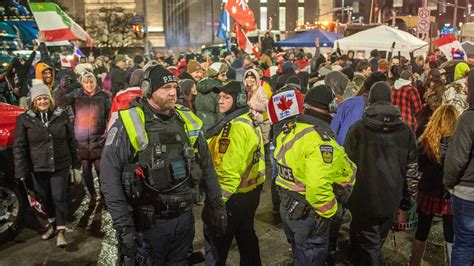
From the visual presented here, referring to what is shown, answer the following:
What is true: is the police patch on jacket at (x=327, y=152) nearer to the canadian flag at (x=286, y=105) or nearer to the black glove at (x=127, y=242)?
the canadian flag at (x=286, y=105)

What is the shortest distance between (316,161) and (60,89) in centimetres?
560

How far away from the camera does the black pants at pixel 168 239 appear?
3.38 meters

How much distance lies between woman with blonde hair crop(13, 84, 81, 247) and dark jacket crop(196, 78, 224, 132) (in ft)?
6.75

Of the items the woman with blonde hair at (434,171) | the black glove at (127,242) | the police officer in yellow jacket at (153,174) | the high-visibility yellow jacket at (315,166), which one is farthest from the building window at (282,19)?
the black glove at (127,242)

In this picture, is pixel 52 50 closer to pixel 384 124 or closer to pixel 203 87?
pixel 203 87

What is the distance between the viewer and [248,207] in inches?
164

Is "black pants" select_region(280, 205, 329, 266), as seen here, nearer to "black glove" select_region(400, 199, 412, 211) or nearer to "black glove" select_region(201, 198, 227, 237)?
"black glove" select_region(201, 198, 227, 237)

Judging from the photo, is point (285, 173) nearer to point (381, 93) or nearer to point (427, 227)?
point (381, 93)

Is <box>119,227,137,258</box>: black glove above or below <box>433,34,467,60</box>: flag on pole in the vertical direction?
below

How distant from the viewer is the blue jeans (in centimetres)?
378

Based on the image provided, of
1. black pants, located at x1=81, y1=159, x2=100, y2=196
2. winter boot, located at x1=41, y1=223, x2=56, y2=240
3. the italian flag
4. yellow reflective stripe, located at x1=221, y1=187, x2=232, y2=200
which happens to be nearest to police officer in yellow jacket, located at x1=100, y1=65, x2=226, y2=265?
yellow reflective stripe, located at x1=221, y1=187, x2=232, y2=200

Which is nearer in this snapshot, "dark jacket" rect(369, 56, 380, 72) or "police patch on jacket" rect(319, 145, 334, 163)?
"police patch on jacket" rect(319, 145, 334, 163)

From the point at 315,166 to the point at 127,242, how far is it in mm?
1480

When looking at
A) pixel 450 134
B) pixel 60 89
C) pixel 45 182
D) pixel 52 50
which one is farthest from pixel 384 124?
pixel 52 50
